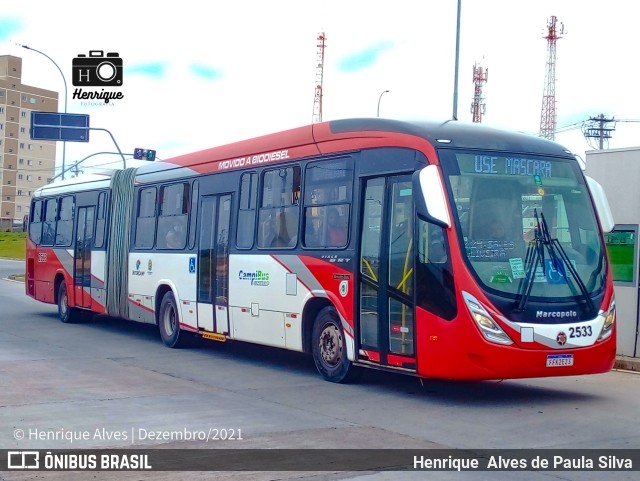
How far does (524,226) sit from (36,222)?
54.6ft

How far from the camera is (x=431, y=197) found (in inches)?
406

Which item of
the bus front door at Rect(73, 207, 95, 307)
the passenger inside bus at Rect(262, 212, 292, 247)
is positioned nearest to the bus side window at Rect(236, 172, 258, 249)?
the passenger inside bus at Rect(262, 212, 292, 247)

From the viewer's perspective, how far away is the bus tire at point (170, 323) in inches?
654

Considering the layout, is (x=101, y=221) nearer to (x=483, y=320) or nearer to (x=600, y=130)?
(x=483, y=320)

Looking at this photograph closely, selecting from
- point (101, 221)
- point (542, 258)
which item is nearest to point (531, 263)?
point (542, 258)

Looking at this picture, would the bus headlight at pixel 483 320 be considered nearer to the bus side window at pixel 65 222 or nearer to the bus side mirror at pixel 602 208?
the bus side mirror at pixel 602 208

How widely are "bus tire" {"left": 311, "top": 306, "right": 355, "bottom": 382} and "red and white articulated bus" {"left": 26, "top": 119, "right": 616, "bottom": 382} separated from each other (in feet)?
0.09

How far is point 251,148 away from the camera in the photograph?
14.5 metres

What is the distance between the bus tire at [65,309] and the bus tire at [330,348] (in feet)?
34.6

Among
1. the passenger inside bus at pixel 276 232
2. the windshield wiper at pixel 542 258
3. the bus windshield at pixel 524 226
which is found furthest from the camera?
the passenger inside bus at pixel 276 232

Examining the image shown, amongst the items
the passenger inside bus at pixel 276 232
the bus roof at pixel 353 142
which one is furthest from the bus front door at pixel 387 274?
the passenger inside bus at pixel 276 232

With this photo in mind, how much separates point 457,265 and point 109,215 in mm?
11441

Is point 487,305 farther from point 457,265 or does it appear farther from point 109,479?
point 109,479

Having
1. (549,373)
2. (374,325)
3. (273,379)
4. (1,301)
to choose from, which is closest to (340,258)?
(374,325)
